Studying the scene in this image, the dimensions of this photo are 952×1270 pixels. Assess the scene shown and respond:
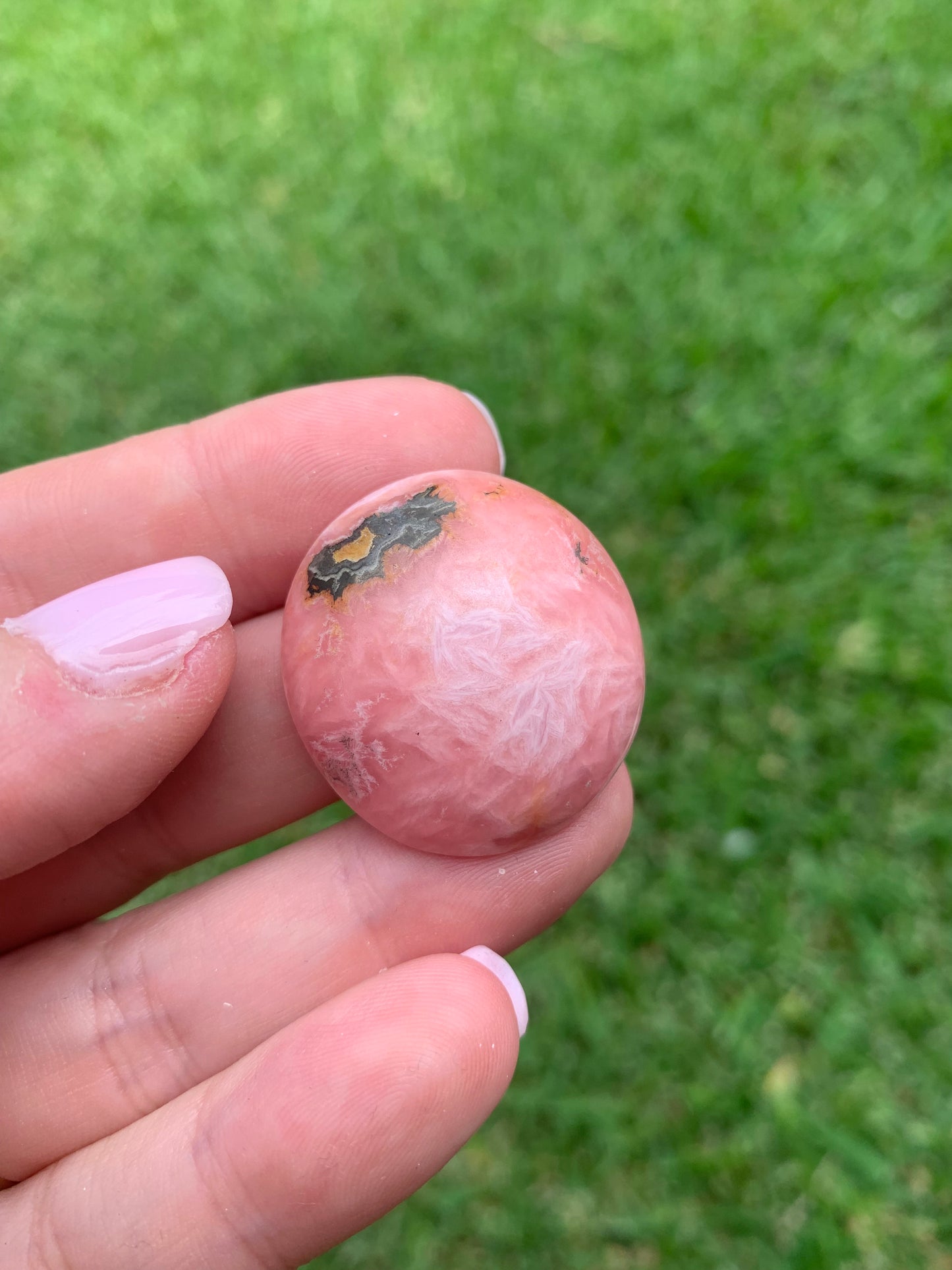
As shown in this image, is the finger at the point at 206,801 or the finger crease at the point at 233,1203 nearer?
the finger crease at the point at 233,1203

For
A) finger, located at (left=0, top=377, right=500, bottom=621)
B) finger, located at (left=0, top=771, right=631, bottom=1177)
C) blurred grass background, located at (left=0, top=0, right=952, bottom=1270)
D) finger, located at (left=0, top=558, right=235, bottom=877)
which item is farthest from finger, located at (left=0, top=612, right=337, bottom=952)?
blurred grass background, located at (left=0, top=0, right=952, bottom=1270)

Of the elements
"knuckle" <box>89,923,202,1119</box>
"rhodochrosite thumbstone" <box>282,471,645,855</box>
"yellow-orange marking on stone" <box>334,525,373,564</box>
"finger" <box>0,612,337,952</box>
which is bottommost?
"knuckle" <box>89,923,202,1119</box>

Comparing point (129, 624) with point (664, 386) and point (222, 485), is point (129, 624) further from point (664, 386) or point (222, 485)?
point (664, 386)

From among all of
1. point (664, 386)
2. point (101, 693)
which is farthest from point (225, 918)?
point (664, 386)

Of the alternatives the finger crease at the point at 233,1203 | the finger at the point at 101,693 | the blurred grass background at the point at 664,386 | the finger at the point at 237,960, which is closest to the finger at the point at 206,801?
the finger at the point at 237,960

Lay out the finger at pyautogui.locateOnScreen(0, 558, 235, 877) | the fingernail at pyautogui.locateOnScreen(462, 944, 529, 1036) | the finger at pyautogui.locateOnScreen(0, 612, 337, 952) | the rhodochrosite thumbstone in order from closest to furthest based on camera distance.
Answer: the finger at pyautogui.locateOnScreen(0, 558, 235, 877) < the rhodochrosite thumbstone < the fingernail at pyautogui.locateOnScreen(462, 944, 529, 1036) < the finger at pyautogui.locateOnScreen(0, 612, 337, 952)

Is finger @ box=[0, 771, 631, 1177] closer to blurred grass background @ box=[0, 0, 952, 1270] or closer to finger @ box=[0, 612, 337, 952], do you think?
finger @ box=[0, 612, 337, 952]

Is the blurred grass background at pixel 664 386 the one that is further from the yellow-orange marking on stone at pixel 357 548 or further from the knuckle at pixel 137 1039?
the yellow-orange marking on stone at pixel 357 548
